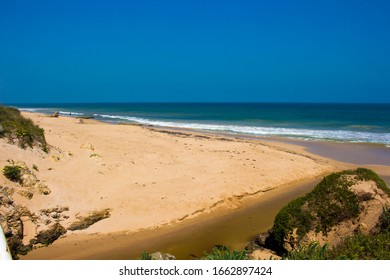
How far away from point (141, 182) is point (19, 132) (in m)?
4.58

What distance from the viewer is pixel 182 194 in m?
10.8

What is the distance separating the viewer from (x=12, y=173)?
28.9 ft

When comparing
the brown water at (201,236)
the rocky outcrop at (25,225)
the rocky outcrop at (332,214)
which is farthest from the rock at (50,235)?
the rocky outcrop at (332,214)

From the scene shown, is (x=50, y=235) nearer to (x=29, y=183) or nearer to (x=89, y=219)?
(x=89, y=219)

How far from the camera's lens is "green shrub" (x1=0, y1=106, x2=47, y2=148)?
10.9 meters

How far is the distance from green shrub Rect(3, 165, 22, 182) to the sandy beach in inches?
7.0

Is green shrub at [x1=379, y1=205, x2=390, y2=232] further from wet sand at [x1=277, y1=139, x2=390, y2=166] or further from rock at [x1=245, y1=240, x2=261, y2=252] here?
wet sand at [x1=277, y1=139, x2=390, y2=166]

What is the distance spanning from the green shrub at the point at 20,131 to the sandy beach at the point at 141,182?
1.54ft

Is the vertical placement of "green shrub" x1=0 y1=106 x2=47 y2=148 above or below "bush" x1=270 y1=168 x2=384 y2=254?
above

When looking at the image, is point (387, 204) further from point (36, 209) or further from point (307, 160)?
point (307, 160)

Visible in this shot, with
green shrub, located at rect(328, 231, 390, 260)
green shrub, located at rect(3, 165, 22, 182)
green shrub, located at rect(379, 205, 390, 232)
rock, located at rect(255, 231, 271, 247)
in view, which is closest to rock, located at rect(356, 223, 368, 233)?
green shrub, located at rect(379, 205, 390, 232)

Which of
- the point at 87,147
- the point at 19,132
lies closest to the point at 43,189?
the point at 19,132

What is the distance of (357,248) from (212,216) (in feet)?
17.7

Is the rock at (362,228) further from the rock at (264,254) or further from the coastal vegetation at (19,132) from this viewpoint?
the coastal vegetation at (19,132)
